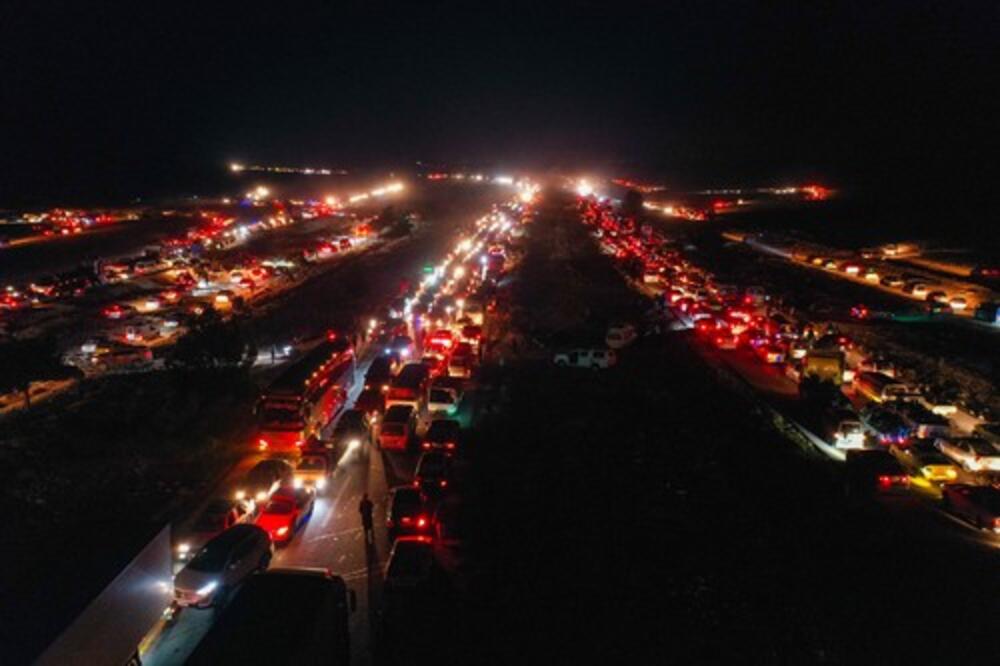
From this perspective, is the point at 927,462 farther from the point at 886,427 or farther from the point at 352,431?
the point at 352,431

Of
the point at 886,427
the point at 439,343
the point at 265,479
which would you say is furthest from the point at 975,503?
the point at 439,343

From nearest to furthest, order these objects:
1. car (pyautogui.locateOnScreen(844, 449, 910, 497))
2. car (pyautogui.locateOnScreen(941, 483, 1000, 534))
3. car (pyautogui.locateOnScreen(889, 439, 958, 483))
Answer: car (pyautogui.locateOnScreen(941, 483, 1000, 534)) → car (pyautogui.locateOnScreen(844, 449, 910, 497)) → car (pyautogui.locateOnScreen(889, 439, 958, 483))

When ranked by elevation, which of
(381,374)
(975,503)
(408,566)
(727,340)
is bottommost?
(727,340)

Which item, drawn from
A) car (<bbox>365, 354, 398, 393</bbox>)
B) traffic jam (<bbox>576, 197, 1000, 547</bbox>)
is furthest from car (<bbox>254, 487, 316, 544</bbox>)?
traffic jam (<bbox>576, 197, 1000, 547</bbox>)

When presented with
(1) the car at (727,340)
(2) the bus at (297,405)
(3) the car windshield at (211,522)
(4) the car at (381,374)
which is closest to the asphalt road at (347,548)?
(2) the bus at (297,405)

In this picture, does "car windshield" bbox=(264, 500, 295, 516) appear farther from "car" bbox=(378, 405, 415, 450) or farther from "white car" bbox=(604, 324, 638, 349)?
"white car" bbox=(604, 324, 638, 349)
